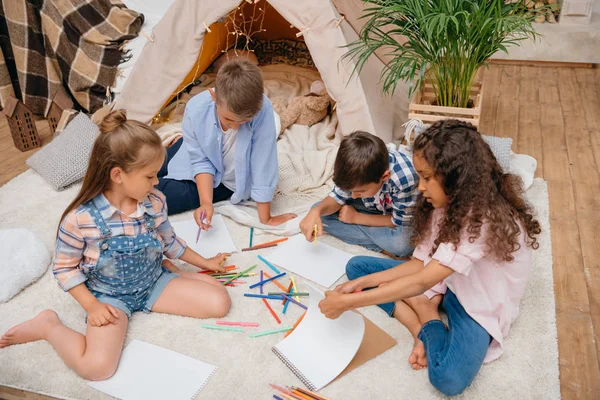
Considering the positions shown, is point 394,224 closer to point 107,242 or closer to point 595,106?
point 107,242

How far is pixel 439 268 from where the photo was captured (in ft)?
4.14

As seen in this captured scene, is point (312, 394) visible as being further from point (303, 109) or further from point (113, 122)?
point (303, 109)

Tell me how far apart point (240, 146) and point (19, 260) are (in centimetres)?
79

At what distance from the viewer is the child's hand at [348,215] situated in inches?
71.5

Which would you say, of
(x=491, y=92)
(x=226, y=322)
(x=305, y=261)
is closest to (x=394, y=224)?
(x=305, y=261)

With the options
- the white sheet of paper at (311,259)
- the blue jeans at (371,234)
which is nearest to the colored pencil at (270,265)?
the white sheet of paper at (311,259)

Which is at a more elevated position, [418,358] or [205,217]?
[205,217]

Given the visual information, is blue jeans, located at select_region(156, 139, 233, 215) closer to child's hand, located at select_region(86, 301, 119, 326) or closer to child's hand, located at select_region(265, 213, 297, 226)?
child's hand, located at select_region(265, 213, 297, 226)

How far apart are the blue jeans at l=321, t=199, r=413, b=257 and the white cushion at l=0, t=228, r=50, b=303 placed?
943 mm

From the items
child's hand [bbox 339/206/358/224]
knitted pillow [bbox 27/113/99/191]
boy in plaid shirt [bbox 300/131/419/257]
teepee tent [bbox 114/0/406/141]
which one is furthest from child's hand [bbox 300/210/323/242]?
knitted pillow [bbox 27/113/99/191]

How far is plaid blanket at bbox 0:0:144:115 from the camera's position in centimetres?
275

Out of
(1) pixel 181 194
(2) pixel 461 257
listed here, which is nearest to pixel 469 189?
(2) pixel 461 257

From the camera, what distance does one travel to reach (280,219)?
1.95 meters

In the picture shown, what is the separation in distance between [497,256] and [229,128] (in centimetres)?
101
